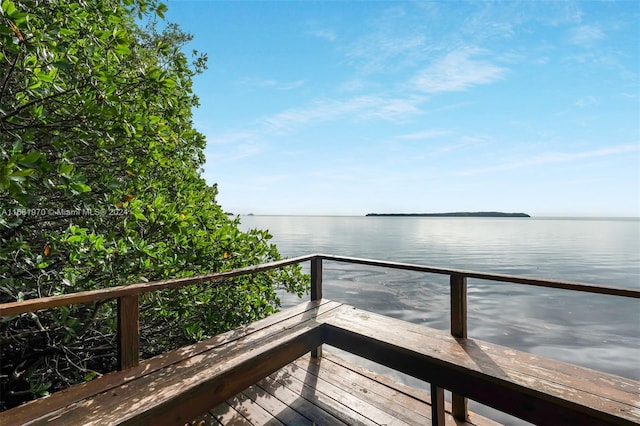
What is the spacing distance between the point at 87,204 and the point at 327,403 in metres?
2.69

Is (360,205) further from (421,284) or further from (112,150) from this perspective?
(112,150)

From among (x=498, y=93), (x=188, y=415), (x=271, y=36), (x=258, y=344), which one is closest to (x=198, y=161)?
(x=258, y=344)

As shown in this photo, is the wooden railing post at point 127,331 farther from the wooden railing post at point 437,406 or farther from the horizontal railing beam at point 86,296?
the wooden railing post at point 437,406

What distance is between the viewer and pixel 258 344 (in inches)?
83.4

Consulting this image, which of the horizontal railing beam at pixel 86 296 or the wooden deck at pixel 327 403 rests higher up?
the horizontal railing beam at pixel 86 296

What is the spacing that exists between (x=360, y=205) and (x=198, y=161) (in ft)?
138

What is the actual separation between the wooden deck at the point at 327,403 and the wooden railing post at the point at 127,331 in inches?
30.4

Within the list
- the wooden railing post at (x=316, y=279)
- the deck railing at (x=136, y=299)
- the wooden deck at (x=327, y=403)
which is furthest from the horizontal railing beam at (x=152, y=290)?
the wooden deck at (x=327, y=403)

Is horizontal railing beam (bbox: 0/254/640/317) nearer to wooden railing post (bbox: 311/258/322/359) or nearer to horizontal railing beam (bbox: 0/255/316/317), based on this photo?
horizontal railing beam (bbox: 0/255/316/317)

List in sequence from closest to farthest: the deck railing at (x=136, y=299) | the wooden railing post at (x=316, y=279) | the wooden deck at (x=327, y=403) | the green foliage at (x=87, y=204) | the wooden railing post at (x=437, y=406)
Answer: the deck railing at (x=136, y=299)
the green foliage at (x=87, y=204)
the wooden railing post at (x=437, y=406)
the wooden deck at (x=327, y=403)
the wooden railing post at (x=316, y=279)

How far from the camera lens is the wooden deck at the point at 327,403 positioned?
7.84ft

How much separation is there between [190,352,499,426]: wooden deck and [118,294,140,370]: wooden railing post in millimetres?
773

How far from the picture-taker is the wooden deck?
2.39 m

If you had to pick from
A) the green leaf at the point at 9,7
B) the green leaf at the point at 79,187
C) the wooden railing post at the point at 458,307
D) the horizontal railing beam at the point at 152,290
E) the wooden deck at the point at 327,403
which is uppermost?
the green leaf at the point at 9,7
